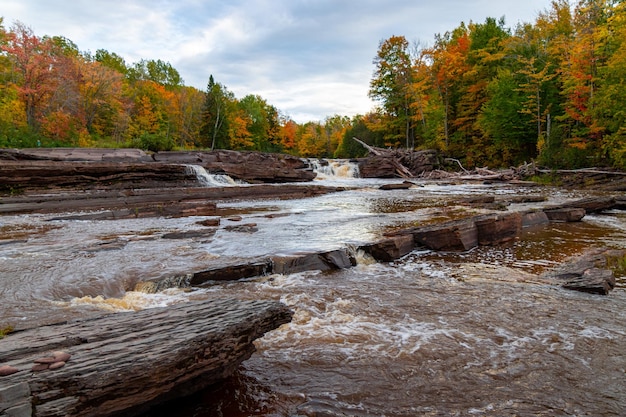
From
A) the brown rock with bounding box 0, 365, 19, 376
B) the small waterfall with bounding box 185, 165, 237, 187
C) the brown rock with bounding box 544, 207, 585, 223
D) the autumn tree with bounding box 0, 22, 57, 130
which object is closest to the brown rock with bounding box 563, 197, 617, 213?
the brown rock with bounding box 544, 207, 585, 223

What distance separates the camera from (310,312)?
4.59 m

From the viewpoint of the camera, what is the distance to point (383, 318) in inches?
172

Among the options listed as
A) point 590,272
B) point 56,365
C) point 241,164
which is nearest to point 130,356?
point 56,365

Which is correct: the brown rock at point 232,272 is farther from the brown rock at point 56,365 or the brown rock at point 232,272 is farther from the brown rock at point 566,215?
the brown rock at point 566,215

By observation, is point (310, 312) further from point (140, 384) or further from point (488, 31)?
point (488, 31)

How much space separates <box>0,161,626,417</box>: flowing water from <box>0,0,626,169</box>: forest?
60.1 feet

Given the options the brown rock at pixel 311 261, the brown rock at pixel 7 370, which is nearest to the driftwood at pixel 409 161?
the brown rock at pixel 311 261

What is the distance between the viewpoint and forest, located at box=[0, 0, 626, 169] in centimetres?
2377

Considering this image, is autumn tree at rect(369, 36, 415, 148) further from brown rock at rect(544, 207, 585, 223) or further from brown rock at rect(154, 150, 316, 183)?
brown rock at rect(544, 207, 585, 223)

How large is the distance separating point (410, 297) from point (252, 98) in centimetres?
8078

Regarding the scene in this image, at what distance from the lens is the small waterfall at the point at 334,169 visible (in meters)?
33.1

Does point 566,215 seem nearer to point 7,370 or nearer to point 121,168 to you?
point 7,370

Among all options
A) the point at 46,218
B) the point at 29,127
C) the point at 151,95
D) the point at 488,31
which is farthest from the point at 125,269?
the point at 151,95

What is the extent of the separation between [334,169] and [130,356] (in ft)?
107
